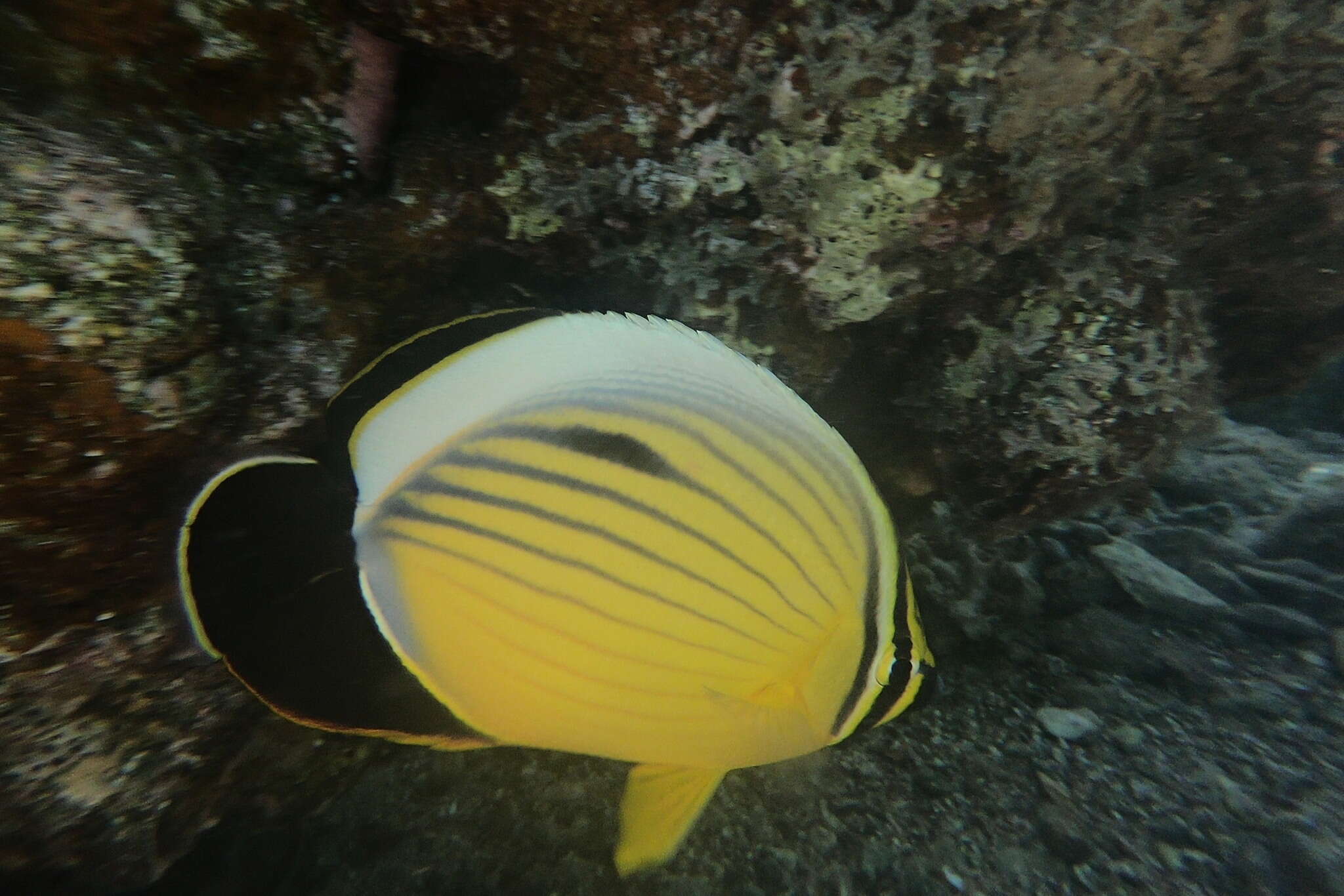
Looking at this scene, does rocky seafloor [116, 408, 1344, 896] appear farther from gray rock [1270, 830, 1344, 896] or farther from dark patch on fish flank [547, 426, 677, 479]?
dark patch on fish flank [547, 426, 677, 479]

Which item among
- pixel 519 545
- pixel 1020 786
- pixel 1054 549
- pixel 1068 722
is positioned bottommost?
pixel 1020 786

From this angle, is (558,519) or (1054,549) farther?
(1054,549)

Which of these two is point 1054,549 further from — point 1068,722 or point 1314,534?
→ point 1314,534

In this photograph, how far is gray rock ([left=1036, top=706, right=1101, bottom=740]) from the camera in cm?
146

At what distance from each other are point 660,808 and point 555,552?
59 centimetres

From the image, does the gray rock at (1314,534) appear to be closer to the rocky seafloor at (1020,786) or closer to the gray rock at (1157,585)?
the rocky seafloor at (1020,786)

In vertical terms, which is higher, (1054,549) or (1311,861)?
(1054,549)

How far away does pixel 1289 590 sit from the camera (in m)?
1.66

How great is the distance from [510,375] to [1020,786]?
148cm

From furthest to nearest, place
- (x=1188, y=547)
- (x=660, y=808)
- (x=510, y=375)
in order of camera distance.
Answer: (x=1188, y=547) → (x=660, y=808) → (x=510, y=375)


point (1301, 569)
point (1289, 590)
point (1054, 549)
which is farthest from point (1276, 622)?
point (1054, 549)

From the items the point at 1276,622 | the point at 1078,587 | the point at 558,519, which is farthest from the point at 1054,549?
the point at 558,519

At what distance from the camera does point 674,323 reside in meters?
0.79

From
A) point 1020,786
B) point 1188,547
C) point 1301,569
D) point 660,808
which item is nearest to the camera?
point 660,808
